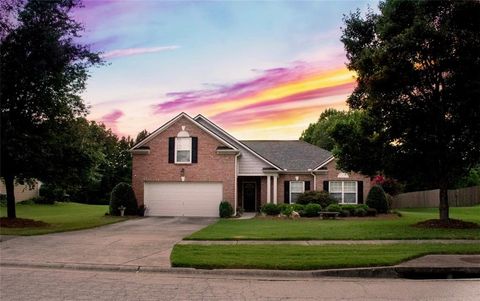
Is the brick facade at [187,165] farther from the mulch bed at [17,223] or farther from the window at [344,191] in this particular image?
the mulch bed at [17,223]

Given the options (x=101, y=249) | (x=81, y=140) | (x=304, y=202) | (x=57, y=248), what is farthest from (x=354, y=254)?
(x=304, y=202)

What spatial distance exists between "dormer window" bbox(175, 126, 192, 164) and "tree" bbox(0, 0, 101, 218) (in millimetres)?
8524

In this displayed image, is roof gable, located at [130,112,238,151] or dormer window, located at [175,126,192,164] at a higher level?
roof gable, located at [130,112,238,151]

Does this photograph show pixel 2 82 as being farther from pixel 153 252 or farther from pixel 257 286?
pixel 257 286

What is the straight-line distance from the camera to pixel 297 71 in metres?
22.7

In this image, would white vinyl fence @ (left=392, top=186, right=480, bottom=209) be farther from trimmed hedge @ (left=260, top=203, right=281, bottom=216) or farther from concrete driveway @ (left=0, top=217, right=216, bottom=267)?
concrete driveway @ (left=0, top=217, right=216, bottom=267)

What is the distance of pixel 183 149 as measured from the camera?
33375 millimetres

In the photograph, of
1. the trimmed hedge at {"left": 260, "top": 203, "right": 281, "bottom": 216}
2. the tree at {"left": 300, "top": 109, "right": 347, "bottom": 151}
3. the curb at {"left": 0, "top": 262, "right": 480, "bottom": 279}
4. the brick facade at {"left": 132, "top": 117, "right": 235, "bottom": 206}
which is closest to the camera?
the curb at {"left": 0, "top": 262, "right": 480, "bottom": 279}

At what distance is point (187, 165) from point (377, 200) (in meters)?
12.4

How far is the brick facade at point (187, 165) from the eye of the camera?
32906 millimetres

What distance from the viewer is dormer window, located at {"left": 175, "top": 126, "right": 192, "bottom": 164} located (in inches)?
1310

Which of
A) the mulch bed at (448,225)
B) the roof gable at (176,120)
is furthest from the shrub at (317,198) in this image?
the mulch bed at (448,225)

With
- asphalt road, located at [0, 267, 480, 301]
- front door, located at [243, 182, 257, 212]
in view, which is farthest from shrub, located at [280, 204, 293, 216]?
asphalt road, located at [0, 267, 480, 301]

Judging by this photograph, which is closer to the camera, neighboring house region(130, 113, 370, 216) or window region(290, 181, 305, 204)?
neighboring house region(130, 113, 370, 216)
